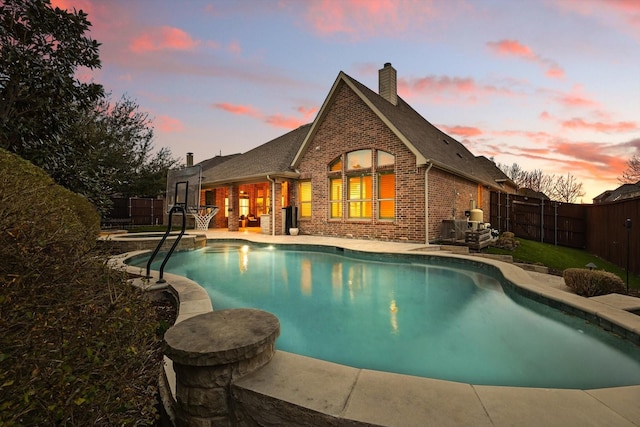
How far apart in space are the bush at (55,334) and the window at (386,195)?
10278 mm

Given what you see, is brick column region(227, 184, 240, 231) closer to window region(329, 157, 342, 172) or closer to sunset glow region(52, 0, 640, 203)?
sunset glow region(52, 0, 640, 203)

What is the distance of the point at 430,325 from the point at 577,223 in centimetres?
1271

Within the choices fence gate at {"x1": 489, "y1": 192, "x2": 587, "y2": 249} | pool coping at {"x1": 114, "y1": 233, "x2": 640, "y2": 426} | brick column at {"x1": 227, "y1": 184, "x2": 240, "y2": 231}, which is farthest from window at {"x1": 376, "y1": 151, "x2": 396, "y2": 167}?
pool coping at {"x1": 114, "y1": 233, "x2": 640, "y2": 426}

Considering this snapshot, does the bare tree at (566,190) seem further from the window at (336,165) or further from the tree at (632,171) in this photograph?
the window at (336,165)

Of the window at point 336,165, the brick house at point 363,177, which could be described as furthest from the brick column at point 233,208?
the window at point 336,165

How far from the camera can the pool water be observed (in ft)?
9.95

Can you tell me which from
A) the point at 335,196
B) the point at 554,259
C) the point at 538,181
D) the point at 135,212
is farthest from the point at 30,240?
the point at 538,181

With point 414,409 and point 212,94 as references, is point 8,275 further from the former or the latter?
point 212,94

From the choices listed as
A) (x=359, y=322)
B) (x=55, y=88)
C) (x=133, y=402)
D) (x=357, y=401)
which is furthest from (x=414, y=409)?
(x=55, y=88)

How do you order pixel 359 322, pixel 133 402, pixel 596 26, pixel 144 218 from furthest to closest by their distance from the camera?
pixel 144 218 → pixel 596 26 → pixel 359 322 → pixel 133 402

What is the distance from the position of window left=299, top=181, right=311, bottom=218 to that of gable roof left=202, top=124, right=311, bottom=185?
2.20 feet

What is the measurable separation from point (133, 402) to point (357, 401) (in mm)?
1182

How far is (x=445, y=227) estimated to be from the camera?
35.2ft

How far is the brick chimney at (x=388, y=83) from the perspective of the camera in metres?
14.6
